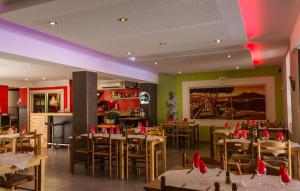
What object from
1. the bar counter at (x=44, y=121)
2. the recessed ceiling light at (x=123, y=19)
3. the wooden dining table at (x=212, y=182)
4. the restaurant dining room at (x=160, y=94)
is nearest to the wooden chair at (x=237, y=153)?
the restaurant dining room at (x=160, y=94)

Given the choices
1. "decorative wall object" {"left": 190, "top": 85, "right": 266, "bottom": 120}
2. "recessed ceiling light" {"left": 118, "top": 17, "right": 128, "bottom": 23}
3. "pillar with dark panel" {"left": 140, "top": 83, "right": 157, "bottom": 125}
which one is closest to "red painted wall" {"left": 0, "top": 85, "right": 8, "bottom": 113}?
"pillar with dark panel" {"left": 140, "top": 83, "right": 157, "bottom": 125}

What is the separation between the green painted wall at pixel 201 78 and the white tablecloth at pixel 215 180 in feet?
25.7

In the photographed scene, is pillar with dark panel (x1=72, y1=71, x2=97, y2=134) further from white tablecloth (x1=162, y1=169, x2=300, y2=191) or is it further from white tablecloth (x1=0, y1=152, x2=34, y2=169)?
white tablecloth (x1=162, y1=169, x2=300, y2=191)

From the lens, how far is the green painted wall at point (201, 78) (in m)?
9.60

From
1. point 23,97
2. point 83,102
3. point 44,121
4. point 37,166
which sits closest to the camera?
point 37,166

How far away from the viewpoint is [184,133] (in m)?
9.77

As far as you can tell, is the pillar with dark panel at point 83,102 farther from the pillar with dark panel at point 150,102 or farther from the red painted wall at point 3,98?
the red painted wall at point 3,98

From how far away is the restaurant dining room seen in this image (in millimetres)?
3369

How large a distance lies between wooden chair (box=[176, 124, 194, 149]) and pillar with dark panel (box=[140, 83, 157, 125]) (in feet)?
4.75

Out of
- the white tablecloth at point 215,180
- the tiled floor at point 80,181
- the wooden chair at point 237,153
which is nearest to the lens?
the white tablecloth at point 215,180

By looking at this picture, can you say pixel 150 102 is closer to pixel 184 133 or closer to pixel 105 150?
pixel 184 133

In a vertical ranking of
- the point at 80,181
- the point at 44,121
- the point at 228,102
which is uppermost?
the point at 228,102

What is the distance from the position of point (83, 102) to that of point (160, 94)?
5108 mm

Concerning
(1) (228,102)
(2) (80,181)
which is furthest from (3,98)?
(1) (228,102)
